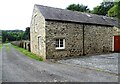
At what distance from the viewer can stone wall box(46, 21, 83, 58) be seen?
16.5 m

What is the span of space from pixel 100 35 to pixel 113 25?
11.0 feet

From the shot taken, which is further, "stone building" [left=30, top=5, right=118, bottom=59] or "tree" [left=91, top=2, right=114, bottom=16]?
"tree" [left=91, top=2, right=114, bottom=16]

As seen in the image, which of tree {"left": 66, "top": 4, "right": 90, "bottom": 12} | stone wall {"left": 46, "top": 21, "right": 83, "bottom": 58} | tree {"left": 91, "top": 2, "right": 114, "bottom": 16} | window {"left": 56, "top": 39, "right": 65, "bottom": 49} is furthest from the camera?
tree {"left": 66, "top": 4, "right": 90, "bottom": 12}

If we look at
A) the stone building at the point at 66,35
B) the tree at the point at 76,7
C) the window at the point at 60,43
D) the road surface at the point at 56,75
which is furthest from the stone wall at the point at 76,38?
the tree at the point at 76,7

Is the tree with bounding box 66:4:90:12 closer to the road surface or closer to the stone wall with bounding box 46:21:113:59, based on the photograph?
the stone wall with bounding box 46:21:113:59

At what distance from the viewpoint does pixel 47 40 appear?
53.5ft

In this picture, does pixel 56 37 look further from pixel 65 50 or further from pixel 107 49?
pixel 107 49

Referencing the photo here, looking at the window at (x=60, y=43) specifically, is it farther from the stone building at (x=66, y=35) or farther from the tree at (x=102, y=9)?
the tree at (x=102, y=9)

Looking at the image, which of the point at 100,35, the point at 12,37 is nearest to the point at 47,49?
the point at 100,35

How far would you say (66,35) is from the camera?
17797 millimetres

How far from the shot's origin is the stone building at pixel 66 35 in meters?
16.5

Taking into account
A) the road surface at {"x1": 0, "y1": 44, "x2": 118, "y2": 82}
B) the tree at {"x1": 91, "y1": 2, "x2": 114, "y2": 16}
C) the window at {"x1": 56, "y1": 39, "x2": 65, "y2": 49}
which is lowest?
the road surface at {"x1": 0, "y1": 44, "x2": 118, "y2": 82}

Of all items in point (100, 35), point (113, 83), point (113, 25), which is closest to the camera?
point (113, 83)

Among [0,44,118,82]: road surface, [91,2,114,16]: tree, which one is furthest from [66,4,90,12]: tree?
[0,44,118,82]: road surface
